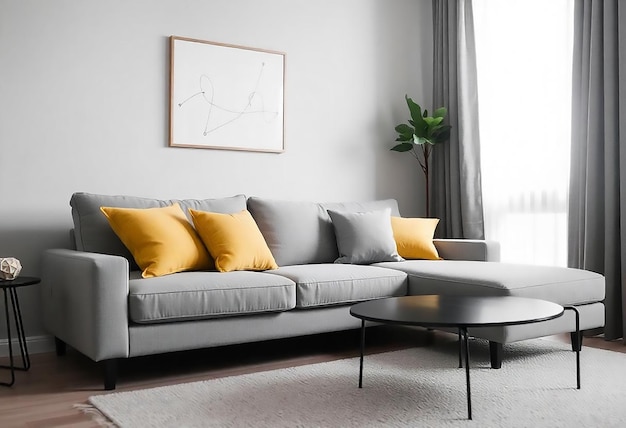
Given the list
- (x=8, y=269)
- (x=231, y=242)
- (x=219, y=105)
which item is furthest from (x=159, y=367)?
(x=219, y=105)

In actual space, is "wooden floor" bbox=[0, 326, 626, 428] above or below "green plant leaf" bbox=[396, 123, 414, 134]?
below

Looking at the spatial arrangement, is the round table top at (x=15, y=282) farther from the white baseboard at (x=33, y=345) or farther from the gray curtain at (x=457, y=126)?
the gray curtain at (x=457, y=126)

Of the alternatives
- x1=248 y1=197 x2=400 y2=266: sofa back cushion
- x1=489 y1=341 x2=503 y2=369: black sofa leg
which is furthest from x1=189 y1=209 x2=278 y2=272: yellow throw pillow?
x1=489 y1=341 x2=503 y2=369: black sofa leg

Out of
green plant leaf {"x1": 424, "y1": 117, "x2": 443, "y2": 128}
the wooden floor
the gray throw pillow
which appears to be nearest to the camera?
the wooden floor

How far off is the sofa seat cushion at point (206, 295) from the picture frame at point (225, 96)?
4.02 feet

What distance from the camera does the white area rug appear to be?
238cm

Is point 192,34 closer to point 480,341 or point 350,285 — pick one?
point 350,285

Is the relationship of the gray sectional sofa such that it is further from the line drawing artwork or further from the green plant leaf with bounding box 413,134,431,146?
the green plant leaf with bounding box 413,134,431,146

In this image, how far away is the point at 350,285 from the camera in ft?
11.3

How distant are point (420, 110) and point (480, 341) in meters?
1.88

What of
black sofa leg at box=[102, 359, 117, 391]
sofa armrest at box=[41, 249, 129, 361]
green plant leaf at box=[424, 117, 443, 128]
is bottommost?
black sofa leg at box=[102, 359, 117, 391]

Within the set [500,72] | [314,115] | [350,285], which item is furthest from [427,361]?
[500,72]

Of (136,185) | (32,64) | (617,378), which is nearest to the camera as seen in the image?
(617,378)

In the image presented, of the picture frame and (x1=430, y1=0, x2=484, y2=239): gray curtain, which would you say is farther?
(x1=430, y1=0, x2=484, y2=239): gray curtain
